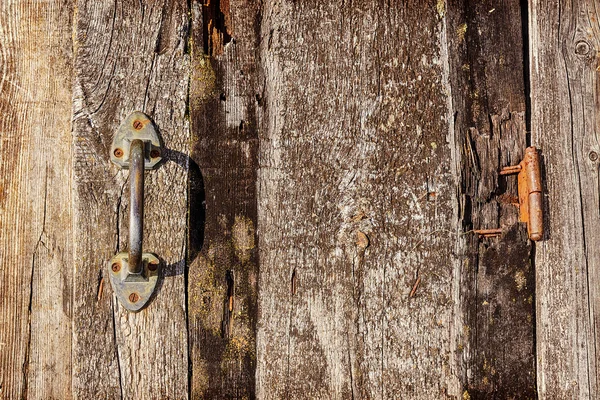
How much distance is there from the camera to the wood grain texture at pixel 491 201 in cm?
135

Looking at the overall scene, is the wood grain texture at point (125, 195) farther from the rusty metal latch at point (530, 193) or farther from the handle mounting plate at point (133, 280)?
the rusty metal latch at point (530, 193)

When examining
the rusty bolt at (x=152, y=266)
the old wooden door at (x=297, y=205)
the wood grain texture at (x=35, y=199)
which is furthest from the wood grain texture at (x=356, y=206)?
the wood grain texture at (x=35, y=199)

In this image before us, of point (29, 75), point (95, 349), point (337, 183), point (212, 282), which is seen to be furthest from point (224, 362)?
point (29, 75)

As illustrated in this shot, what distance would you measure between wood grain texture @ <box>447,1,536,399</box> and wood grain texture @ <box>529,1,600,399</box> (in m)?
0.04

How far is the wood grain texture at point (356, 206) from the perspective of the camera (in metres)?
1.33

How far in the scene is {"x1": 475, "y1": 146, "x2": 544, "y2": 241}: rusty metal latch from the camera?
132 cm

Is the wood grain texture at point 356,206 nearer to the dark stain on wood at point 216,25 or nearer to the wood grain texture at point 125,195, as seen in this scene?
the dark stain on wood at point 216,25

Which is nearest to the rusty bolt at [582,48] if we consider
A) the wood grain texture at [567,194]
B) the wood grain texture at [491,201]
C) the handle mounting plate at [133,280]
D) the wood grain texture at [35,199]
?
the wood grain texture at [567,194]

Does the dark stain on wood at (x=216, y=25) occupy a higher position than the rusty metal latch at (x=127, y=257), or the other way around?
the dark stain on wood at (x=216, y=25)

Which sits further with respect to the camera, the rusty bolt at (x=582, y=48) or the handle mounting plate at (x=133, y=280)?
the rusty bolt at (x=582, y=48)

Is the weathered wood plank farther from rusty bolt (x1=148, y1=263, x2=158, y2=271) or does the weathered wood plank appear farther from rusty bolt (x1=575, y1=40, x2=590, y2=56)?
rusty bolt (x1=575, y1=40, x2=590, y2=56)

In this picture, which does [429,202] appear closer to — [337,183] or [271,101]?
[337,183]

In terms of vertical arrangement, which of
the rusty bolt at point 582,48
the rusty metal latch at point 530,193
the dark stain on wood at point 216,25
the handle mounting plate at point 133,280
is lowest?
the handle mounting plate at point 133,280

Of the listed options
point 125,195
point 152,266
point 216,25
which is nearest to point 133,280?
point 152,266
